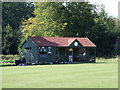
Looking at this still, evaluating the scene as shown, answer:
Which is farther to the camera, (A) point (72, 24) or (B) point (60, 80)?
(A) point (72, 24)

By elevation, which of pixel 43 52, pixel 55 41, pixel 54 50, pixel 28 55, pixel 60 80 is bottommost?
pixel 60 80

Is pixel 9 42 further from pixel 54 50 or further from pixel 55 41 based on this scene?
pixel 54 50

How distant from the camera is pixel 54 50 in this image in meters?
46.9

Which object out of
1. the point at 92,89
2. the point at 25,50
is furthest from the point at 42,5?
the point at 92,89

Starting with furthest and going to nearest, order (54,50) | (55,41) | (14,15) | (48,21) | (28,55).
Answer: (14,15), (48,21), (55,41), (28,55), (54,50)

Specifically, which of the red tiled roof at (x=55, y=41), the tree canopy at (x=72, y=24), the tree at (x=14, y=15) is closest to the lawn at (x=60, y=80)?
the red tiled roof at (x=55, y=41)

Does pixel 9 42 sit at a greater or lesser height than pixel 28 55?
greater

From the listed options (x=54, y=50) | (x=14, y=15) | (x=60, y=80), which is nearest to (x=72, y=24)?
(x=54, y=50)

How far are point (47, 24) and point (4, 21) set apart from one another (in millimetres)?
24840

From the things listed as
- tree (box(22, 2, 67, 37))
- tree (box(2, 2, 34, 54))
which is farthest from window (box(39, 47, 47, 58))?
tree (box(2, 2, 34, 54))

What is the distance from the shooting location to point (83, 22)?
2643 inches

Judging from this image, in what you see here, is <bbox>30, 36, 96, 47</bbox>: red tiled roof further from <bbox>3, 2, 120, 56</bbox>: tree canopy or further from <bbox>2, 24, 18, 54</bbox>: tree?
<bbox>2, 24, 18, 54</bbox>: tree

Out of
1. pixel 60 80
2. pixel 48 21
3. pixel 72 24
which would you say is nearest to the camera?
pixel 60 80

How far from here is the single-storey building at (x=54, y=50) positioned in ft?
150
